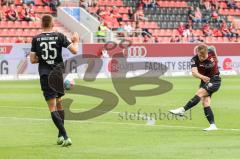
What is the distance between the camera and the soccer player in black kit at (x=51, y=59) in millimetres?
12406

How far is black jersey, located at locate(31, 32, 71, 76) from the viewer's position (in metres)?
12.5

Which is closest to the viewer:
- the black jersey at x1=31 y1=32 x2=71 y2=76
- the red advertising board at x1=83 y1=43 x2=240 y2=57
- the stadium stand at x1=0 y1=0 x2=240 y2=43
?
the black jersey at x1=31 y1=32 x2=71 y2=76

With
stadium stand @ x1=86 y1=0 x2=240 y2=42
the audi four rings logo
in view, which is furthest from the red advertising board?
stadium stand @ x1=86 y1=0 x2=240 y2=42

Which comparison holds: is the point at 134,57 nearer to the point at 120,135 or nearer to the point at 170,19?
the point at 170,19

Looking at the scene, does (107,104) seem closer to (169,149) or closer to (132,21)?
(169,149)

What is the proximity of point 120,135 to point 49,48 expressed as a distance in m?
2.75

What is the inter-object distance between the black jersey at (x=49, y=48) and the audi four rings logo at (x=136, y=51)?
93.6 ft

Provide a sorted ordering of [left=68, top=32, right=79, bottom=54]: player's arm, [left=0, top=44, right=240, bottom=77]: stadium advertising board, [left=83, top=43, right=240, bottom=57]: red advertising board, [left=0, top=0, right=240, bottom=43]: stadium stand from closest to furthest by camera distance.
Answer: [left=68, top=32, right=79, bottom=54]: player's arm
[left=0, top=44, right=240, bottom=77]: stadium advertising board
[left=83, top=43, right=240, bottom=57]: red advertising board
[left=0, top=0, right=240, bottom=43]: stadium stand

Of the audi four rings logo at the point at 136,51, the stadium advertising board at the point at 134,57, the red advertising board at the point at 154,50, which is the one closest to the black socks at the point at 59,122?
the stadium advertising board at the point at 134,57

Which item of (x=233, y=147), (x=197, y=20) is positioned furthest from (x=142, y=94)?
(x=197, y=20)

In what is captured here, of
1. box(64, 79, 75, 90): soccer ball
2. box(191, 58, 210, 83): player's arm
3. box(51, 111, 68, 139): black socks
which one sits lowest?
box(64, 79, 75, 90): soccer ball

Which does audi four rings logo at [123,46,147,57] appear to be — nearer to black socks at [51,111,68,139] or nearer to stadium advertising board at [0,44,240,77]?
stadium advertising board at [0,44,240,77]

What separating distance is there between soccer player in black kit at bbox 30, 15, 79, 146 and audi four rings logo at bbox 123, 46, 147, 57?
28.5 metres

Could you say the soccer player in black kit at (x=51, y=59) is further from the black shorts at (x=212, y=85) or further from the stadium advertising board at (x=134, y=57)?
the stadium advertising board at (x=134, y=57)
